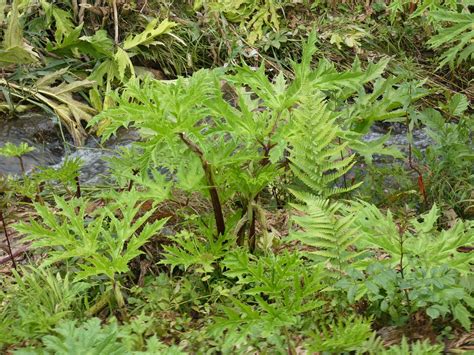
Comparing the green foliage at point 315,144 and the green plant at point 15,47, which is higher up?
the green plant at point 15,47

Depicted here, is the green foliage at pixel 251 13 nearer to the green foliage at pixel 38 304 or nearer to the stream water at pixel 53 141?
the stream water at pixel 53 141

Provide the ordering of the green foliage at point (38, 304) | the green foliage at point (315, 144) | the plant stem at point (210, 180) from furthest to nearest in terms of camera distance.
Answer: the green foliage at point (315, 144), the plant stem at point (210, 180), the green foliage at point (38, 304)

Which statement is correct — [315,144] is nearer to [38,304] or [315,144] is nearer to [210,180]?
[210,180]

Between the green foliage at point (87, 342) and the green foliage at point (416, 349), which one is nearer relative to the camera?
the green foliage at point (87, 342)

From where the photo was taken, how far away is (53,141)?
12.0 ft

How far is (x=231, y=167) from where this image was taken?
1.90m

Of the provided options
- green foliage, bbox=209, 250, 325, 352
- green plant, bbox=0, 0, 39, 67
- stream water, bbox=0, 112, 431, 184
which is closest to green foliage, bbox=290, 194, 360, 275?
green foliage, bbox=209, 250, 325, 352

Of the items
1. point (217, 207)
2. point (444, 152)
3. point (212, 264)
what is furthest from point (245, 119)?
point (444, 152)

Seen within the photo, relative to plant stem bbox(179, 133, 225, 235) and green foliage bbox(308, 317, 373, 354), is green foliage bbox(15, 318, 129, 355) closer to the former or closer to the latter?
green foliage bbox(308, 317, 373, 354)

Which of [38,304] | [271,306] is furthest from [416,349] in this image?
[38,304]

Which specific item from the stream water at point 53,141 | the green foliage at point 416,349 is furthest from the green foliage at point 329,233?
the stream water at point 53,141

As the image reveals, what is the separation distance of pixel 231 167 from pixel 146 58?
8.03 ft

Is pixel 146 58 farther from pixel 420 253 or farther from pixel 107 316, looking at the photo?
pixel 420 253

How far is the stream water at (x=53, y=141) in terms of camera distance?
3.43 metres
